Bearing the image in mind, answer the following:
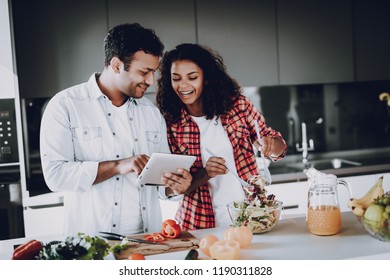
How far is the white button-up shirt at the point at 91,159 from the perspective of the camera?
5.13ft

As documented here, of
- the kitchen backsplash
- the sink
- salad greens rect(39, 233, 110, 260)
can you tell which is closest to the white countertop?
salad greens rect(39, 233, 110, 260)

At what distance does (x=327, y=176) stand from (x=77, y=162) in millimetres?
805

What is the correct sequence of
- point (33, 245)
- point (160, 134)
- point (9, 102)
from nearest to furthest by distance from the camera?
point (33, 245), point (160, 134), point (9, 102)

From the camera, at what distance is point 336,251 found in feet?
3.99

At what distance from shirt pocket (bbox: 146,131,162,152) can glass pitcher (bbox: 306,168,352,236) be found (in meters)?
0.61

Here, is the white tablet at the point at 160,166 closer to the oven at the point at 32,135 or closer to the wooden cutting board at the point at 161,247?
the wooden cutting board at the point at 161,247

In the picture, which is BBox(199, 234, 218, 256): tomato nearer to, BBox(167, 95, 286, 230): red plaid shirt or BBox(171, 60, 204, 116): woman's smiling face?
BBox(167, 95, 286, 230): red plaid shirt

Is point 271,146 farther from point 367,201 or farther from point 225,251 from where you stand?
point 225,251

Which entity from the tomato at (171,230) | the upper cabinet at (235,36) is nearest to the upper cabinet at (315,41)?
the upper cabinet at (235,36)

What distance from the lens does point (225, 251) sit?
3.82ft

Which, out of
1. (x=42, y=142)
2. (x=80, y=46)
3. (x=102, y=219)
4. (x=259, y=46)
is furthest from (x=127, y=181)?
(x=259, y=46)

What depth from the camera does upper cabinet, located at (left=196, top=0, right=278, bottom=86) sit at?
2.54 m

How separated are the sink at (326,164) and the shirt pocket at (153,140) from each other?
1396mm
